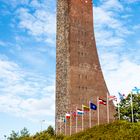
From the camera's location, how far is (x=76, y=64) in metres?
72.5

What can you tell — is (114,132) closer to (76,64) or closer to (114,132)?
(114,132)

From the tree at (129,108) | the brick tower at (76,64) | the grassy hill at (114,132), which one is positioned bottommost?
the grassy hill at (114,132)

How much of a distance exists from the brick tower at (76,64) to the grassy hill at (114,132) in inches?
959

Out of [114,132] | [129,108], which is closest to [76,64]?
[129,108]

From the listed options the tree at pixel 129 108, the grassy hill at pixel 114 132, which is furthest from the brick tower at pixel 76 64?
the grassy hill at pixel 114 132

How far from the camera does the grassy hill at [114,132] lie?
1471 inches

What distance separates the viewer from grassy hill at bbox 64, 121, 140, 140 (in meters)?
37.4

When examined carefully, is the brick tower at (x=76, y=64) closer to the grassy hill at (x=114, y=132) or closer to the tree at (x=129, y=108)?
the tree at (x=129, y=108)

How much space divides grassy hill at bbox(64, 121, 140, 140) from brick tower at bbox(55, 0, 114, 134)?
79.9 ft

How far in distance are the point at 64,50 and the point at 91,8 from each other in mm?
10799

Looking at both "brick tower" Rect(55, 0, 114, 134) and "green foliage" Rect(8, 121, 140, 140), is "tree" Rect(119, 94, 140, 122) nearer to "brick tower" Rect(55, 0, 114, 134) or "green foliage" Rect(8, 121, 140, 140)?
"brick tower" Rect(55, 0, 114, 134)

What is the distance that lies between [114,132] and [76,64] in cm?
3330

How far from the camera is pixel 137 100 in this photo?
62812 millimetres

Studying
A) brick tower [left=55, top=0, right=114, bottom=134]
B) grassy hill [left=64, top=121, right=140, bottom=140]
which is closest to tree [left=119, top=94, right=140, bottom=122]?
brick tower [left=55, top=0, right=114, bottom=134]
